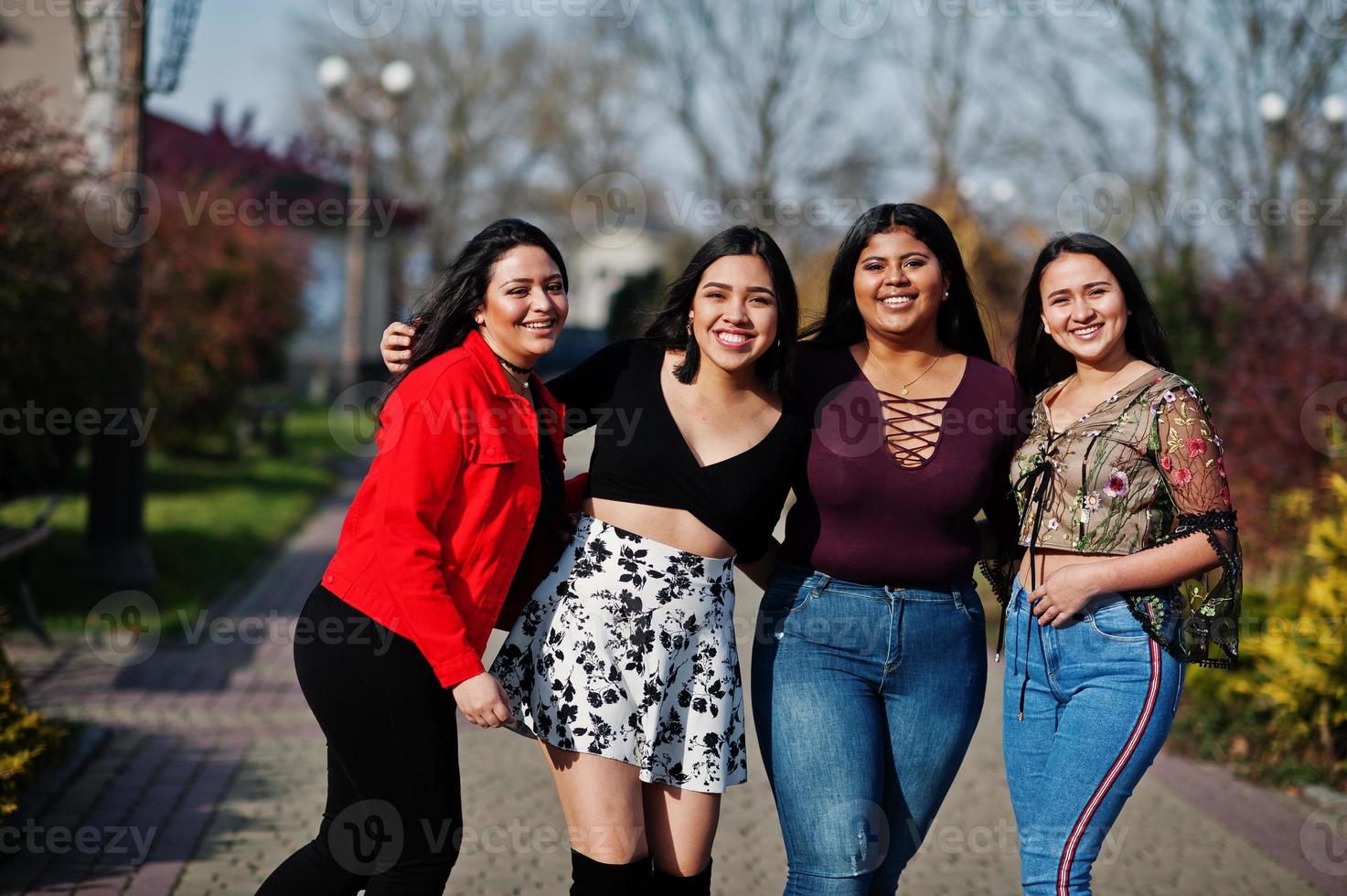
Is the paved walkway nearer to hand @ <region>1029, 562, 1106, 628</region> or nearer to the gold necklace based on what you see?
hand @ <region>1029, 562, 1106, 628</region>

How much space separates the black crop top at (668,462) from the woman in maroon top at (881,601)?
0.29ft

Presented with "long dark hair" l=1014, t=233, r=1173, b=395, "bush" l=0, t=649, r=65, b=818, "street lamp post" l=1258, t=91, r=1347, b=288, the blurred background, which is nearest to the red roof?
the blurred background

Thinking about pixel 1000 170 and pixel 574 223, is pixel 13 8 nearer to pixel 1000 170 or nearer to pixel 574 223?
pixel 1000 170

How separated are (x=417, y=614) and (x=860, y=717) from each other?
1.07 metres

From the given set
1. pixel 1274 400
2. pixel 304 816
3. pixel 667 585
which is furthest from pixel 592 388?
pixel 1274 400

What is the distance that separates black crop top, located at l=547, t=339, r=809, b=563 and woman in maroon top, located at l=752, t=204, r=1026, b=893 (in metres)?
0.09

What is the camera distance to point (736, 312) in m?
3.09

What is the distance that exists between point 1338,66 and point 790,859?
1790cm

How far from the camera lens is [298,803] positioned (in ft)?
16.6

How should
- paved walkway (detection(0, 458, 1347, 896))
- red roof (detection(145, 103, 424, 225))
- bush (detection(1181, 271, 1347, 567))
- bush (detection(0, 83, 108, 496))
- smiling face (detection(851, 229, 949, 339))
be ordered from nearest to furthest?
smiling face (detection(851, 229, 949, 339)) < paved walkway (detection(0, 458, 1347, 896)) < bush (detection(0, 83, 108, 496)) < bush (detection(1181, 271, 1347, 567)) < red roof (detection(145, 103, 424, 225))

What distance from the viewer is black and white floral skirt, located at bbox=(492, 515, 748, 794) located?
2.90 metres

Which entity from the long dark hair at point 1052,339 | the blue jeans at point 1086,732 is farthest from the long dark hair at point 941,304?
the blue jeans at point 1086,732

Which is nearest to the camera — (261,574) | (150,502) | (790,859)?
(790,859)

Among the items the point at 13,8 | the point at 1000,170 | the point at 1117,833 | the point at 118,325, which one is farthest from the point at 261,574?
the point at 1000,170
